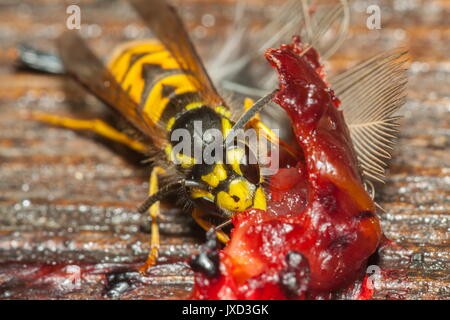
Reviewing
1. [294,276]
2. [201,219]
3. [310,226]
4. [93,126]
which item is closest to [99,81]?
[93,126]

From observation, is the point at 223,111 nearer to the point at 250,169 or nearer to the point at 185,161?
the point at 185,161

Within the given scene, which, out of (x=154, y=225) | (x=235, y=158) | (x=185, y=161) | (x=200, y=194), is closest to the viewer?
(x=235, y=158)

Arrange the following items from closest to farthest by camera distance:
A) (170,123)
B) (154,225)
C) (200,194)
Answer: (200,194) → (154,225) → (170,123)

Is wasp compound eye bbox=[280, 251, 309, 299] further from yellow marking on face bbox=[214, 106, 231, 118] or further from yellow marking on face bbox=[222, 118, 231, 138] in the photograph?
yellow marking on face bbox=[214, 106, 231, 118]

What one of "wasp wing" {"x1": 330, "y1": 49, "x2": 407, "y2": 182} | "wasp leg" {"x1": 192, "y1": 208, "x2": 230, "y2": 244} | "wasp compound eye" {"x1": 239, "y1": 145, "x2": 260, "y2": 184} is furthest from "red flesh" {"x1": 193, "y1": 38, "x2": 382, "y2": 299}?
"wasp leg" {"x1": 192, "y1": 208, "x2": 230, "y2": 244}

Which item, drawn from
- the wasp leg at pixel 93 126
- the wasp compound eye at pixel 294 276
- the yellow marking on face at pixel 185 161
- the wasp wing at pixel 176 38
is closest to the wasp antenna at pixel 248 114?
the yellow marking on face at pixel 185 161

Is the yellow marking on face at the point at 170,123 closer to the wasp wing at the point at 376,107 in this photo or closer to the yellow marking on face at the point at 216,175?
the yellow marking on face at the point at 216,175

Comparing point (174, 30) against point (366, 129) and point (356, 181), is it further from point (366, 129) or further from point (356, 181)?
point (356, 181)
